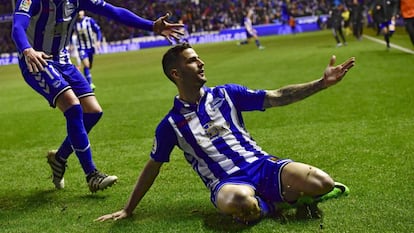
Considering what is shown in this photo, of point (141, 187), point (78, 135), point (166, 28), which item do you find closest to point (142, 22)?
point (166, 28)

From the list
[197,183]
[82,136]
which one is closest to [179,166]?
[197,183]

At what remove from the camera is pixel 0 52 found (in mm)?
Result: 40500

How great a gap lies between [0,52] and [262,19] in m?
18.7

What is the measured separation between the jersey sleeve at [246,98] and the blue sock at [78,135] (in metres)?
1.61

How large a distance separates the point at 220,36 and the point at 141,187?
35161 millimetres

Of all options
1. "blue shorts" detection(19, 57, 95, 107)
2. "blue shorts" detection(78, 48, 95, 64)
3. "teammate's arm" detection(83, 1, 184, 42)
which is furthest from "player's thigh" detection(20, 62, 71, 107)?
"blue shorts" detection(78, 48, 95, 64)

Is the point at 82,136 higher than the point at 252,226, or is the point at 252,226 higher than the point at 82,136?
the point at 82,136

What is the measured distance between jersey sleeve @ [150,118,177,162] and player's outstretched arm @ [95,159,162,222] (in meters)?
0.06

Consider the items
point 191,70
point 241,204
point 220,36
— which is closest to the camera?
point 241,204

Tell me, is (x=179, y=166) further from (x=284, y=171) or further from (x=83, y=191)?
(x=284, y=171)

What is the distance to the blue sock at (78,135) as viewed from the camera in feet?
17.3

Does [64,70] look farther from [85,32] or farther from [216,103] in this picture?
[85,32]

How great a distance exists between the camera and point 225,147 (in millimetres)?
4250

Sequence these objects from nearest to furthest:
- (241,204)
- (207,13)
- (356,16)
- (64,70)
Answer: (241,204) → (64,70) → (356,16) → (207,13)
